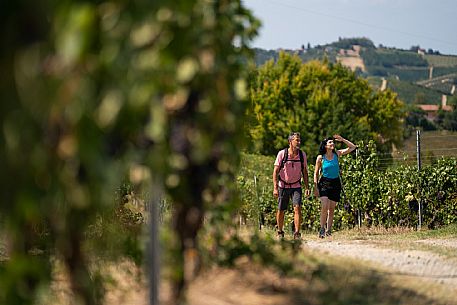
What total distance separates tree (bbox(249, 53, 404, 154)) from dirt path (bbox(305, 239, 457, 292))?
3646 centimetres

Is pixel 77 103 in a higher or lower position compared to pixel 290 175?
higher

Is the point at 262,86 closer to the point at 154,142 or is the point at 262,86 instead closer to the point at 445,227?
the point at 445,227

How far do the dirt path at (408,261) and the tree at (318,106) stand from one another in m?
36.5

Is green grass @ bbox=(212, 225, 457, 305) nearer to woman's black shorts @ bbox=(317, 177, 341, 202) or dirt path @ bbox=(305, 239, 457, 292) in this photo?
dirt path @ bbox=(305, 239, 457, 292)

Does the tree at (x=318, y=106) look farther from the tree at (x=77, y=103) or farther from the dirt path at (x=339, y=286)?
the tree at (x=77, y=103)

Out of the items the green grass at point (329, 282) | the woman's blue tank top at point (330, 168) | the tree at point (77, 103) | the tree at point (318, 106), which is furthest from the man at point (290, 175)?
the tree at point (318, 106)

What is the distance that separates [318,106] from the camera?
1902 inches

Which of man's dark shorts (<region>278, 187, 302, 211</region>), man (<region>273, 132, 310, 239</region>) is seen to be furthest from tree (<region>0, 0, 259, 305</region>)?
man's dark shorts (<region>278, 187, 302, 211</region>)

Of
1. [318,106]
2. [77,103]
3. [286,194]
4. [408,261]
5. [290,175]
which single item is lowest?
[408,261]

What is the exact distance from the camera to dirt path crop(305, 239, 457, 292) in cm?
676

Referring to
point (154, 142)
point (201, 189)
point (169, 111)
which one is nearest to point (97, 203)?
point (154, 142)

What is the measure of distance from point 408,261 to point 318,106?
41.4m

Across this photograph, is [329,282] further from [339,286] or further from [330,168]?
[330,168]

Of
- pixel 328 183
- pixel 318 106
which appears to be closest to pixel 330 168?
pixel 328 183
